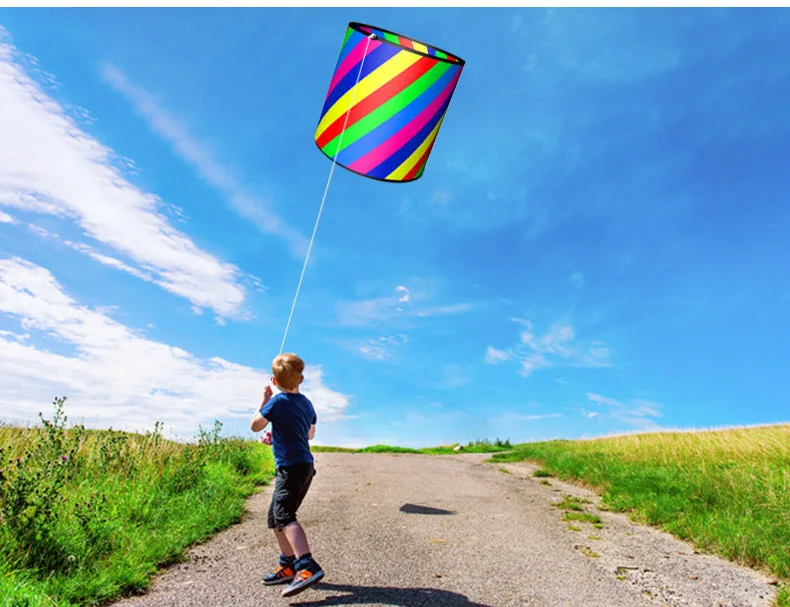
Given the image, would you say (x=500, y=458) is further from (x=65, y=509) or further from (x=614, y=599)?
(x=65, y=509)

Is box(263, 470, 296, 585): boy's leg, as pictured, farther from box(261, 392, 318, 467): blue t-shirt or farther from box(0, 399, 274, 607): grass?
box(0, 399, 274, 607): grass

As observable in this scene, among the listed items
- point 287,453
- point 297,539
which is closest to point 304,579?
point 297,539

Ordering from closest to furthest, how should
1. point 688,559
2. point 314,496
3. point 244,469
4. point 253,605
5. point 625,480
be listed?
point 253,605, point 688,559, point 314,496, point 625,480, point 244,469

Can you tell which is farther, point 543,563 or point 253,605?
point 543,563

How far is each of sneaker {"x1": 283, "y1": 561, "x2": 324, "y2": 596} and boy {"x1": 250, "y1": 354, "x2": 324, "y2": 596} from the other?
186mm

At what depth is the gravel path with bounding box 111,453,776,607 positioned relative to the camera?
4.59 metres

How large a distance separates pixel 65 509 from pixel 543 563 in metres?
5.26

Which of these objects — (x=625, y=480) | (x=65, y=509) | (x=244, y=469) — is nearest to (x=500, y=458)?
(x=625, y=480)

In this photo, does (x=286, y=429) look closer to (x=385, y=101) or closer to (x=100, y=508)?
(x=100, y=508)

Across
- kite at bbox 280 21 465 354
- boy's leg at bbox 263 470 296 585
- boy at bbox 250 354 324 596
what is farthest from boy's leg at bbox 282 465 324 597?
kite at bbox 280 21 465 354

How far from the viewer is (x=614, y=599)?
4828 millimetres

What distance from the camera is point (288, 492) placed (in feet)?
16.0

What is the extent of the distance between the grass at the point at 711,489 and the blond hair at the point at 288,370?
197 inches

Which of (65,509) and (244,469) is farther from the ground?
(244,469)
